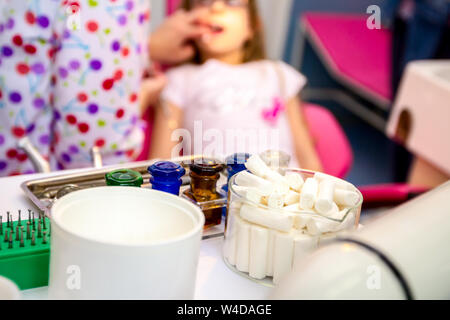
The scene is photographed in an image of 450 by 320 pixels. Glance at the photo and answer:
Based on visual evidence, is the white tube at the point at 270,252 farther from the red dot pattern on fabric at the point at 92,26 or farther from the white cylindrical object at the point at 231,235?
the red dot pattern on fabric at the point at 92,26

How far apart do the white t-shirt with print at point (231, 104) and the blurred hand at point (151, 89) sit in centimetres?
7

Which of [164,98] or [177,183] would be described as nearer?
[177,183]

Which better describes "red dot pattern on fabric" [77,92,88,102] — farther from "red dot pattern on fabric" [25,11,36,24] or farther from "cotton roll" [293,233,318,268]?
"cotton roll" [293,233,318,268]

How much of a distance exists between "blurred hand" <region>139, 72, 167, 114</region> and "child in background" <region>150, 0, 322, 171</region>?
59 mm

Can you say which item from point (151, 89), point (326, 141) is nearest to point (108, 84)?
point (151, 89)

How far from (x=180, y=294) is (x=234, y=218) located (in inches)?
4.8

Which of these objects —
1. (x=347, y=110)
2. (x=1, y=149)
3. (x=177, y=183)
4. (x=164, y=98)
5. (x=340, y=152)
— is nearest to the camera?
(x=177, y=183)

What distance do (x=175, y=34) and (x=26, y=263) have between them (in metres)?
1.02

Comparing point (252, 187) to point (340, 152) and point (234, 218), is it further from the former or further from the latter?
point (340, 152)

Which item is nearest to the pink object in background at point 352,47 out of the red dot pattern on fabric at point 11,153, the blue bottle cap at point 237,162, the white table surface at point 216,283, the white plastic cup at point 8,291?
the red dot pattern on fabric at point 11,153

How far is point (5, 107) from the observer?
100cm

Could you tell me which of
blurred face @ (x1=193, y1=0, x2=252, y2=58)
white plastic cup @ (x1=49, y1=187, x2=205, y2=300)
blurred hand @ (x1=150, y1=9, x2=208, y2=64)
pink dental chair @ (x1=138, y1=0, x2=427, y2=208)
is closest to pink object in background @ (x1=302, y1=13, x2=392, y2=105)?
pink dental chair @ (x1=138, y1=0, x2=427, y2=208)
